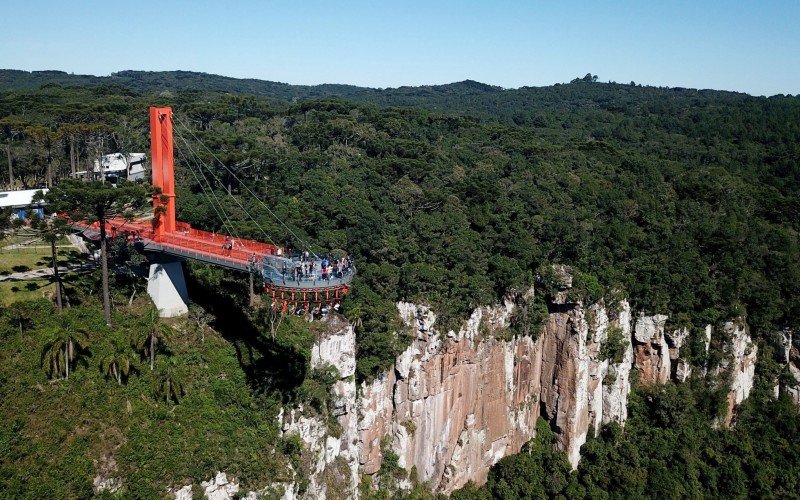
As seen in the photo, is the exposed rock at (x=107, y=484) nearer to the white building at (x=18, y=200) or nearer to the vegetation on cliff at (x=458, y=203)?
the vegetation on cliff at (x=458, y=203)

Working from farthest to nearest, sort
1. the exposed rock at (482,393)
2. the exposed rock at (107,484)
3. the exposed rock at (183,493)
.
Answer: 1. the exposed rock at (482,393)
2. the exposed rock at (183,493)
3. the exposed rock at (107,484)

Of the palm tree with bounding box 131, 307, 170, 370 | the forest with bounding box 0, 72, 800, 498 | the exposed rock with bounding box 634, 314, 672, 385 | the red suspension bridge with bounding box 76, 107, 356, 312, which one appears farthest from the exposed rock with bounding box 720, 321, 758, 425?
the palm tree with bounding box 131, 307, 170, 370

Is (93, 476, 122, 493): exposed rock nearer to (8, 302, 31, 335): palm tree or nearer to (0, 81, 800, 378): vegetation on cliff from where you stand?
(8, 302, 31, 335): palm tree

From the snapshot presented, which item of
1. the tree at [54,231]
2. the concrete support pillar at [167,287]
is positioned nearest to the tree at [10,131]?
the concrete support pillar at [167,287]

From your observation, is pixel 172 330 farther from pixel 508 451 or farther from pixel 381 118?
pixel 381 118

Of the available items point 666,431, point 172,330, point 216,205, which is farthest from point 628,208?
point 172,330
